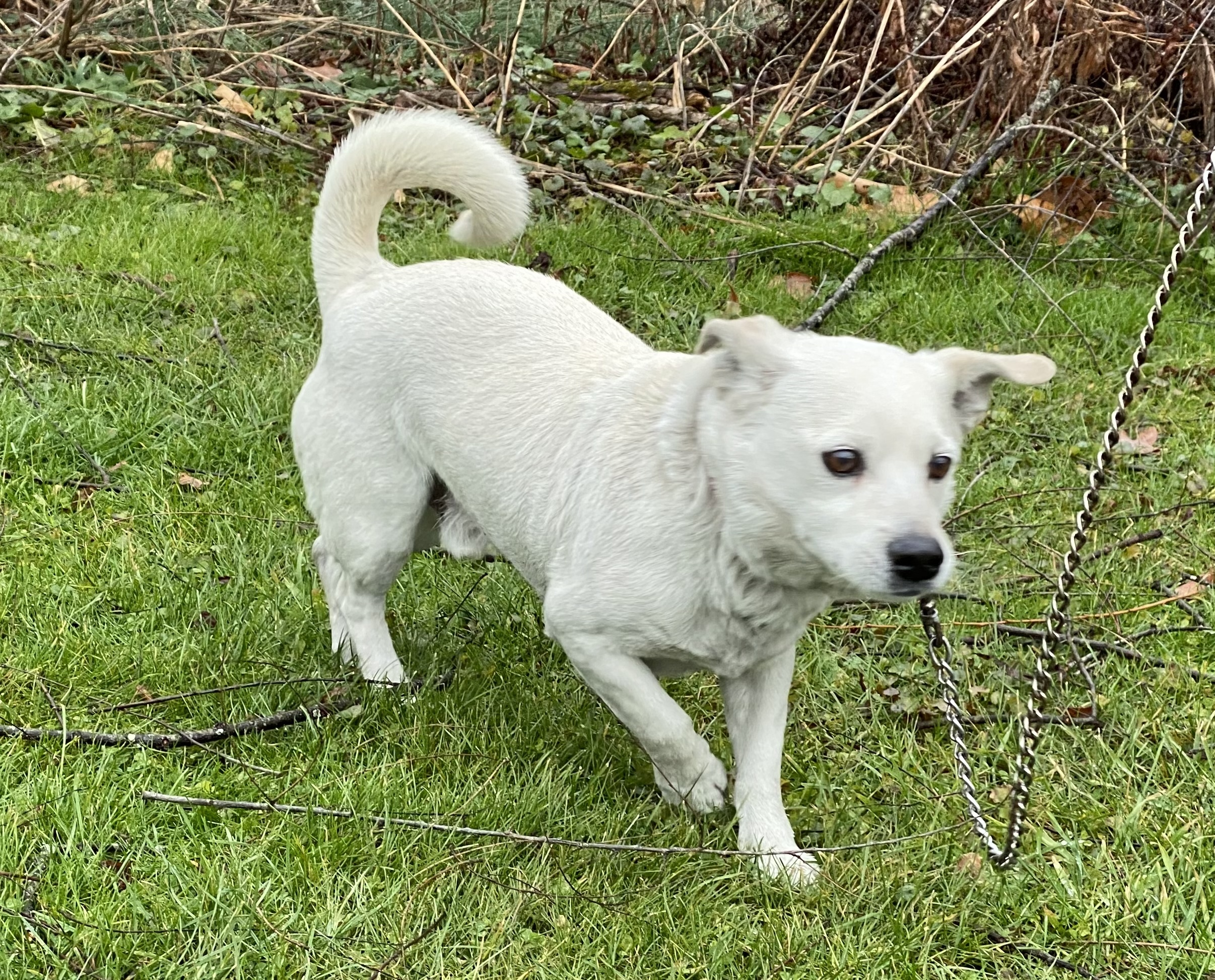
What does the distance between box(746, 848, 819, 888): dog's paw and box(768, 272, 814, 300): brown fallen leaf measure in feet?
11.7

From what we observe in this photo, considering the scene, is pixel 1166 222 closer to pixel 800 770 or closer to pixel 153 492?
pixel 800 770

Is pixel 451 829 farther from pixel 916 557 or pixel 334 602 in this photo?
pixel 916 557

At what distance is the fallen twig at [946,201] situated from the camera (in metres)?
5.84

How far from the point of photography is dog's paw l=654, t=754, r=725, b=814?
9.74 feet

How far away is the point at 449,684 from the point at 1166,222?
193 inches

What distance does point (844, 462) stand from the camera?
2418mm

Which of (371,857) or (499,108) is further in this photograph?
(499,108)

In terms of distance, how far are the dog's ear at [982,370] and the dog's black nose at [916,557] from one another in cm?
47

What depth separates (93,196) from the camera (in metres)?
6.53

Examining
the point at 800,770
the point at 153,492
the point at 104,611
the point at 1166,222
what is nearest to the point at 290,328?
the point at 153,492

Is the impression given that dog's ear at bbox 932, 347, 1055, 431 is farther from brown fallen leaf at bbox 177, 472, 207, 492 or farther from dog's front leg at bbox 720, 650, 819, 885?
brown fallen leaf at bbox 177, 472, 207, 492

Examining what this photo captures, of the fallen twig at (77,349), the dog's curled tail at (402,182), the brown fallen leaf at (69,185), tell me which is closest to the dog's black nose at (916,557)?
the dog's curled tail at (402,182)

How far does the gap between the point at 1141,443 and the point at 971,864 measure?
109 inches

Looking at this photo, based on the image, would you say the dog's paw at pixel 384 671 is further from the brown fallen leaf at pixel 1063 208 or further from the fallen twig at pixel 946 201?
the brown fallen leaf at pixel 1063 208
